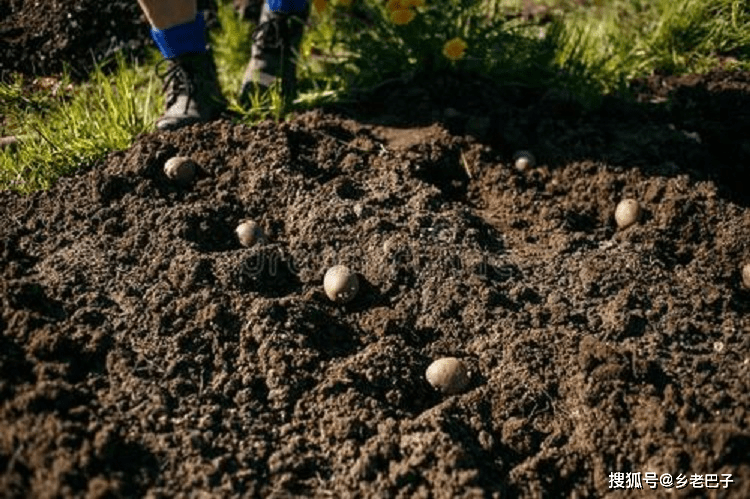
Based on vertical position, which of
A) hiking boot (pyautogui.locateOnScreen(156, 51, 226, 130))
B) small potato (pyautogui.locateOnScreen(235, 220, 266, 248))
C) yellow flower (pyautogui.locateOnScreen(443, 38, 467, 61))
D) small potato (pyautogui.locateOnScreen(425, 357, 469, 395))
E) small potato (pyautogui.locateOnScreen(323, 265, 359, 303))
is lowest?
small potato (pyautogui.locateOnScreen(425, 357, 469, 395))

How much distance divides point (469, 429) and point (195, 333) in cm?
89

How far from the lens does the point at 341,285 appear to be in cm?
242

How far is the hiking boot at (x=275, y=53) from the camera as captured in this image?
333 cm

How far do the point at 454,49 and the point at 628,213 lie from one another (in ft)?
3.47

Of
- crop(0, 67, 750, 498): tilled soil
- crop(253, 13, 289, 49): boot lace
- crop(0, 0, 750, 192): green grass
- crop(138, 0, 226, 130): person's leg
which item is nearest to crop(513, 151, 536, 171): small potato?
crop(0, 67, 750, 498): tilled soil

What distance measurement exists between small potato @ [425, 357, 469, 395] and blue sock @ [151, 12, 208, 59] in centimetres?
176

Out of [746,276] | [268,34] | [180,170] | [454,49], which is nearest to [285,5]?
[268,34]

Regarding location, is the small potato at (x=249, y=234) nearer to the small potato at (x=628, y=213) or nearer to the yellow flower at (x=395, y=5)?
the yellow flower at (x=395, y=5)

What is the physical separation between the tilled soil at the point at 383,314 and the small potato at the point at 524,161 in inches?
1.6

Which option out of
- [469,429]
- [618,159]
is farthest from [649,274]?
[469,429]

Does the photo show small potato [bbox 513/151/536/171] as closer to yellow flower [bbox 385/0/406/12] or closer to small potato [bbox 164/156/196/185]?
yellow flower [bbox 385/0/406/12]

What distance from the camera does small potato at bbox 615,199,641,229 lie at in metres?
2.77

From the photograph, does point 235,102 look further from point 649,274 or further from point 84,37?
point 649,274

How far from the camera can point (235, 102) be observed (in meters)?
3.15
